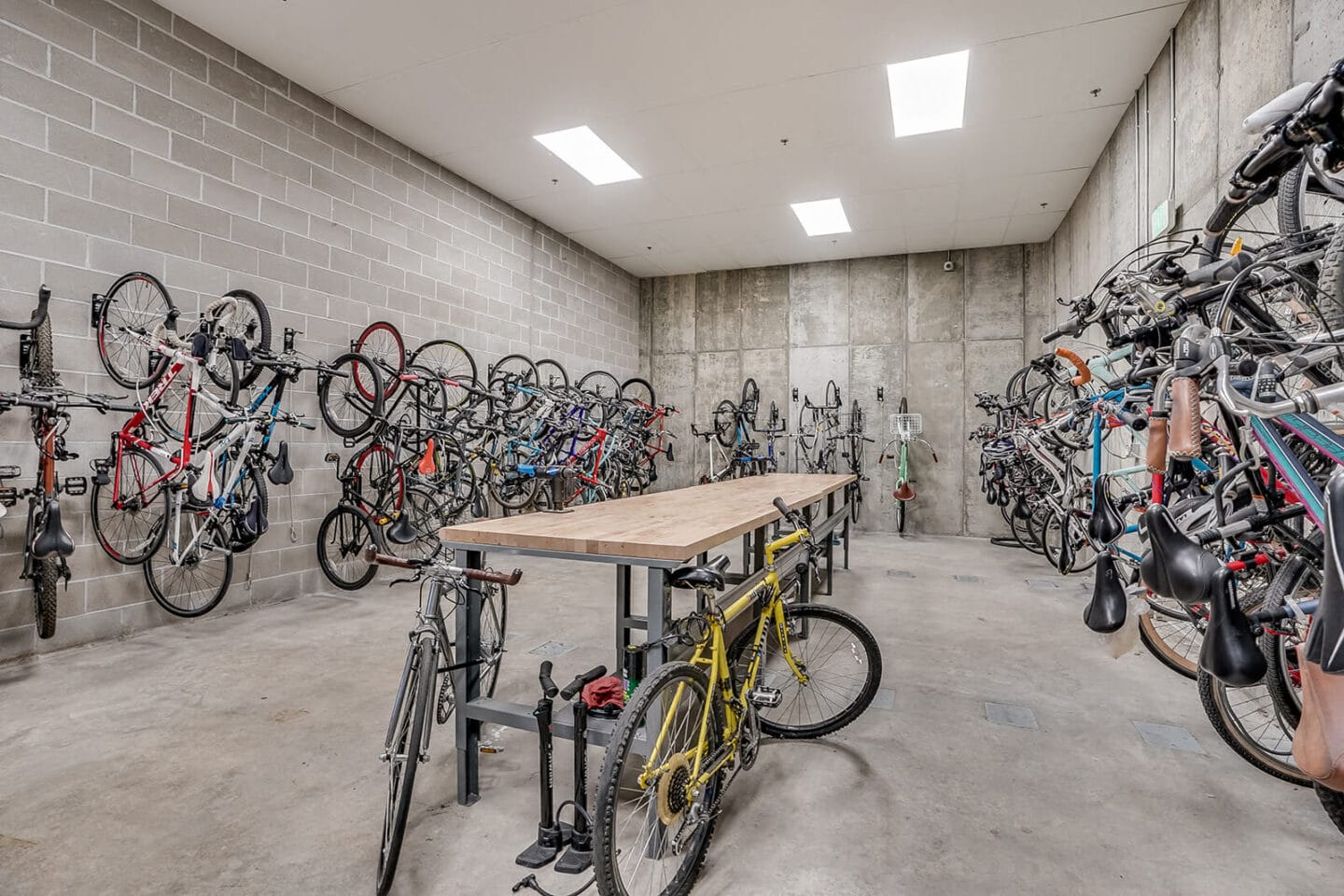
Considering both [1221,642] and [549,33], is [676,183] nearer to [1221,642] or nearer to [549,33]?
[549,33]

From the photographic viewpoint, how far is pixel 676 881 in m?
1.43

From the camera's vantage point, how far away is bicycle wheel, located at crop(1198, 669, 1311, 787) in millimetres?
1901

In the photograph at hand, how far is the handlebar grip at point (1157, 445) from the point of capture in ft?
4.77

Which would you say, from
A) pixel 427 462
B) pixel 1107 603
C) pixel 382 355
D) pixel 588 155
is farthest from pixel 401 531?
pixel 1107 603

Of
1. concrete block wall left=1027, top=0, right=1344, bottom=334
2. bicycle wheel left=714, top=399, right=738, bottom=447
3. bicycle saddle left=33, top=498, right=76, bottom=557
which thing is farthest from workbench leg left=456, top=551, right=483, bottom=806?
bicycle wheel left=714, top=399, right=738, bottom=447

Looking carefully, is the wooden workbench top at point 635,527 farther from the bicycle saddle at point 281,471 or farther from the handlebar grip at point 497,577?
the bicycle saddle at point 281,471

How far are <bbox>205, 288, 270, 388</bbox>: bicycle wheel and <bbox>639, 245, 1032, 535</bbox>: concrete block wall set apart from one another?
578cm

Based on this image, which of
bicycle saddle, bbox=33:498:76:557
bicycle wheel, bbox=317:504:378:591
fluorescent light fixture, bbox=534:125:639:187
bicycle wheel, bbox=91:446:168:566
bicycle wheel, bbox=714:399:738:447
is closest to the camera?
bicycle saddle, bbox=33:498:76:557

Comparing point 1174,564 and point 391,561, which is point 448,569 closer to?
point 391,561

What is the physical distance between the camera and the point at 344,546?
14.5 ft

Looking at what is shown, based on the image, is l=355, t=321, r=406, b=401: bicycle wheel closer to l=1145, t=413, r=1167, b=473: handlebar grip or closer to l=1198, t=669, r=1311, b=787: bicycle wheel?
l=1145, t=413, r=1167, b=473: handlebar grip

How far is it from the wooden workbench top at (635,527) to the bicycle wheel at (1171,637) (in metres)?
1.47

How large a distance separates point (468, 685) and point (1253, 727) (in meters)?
2.46

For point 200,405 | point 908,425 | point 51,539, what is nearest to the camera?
point 51,539
